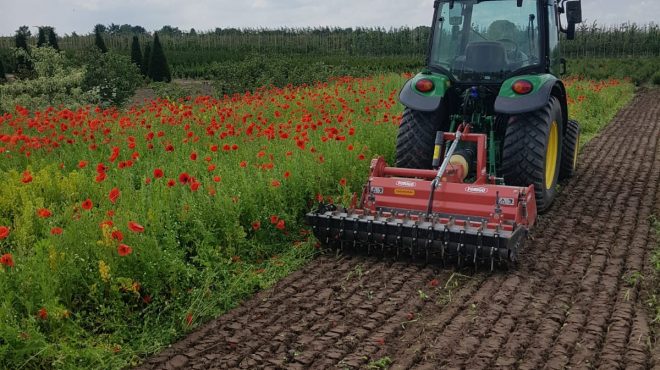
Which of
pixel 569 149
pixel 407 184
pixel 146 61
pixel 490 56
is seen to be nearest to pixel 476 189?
pixel 407 184

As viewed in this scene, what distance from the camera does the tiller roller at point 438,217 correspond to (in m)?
4.19

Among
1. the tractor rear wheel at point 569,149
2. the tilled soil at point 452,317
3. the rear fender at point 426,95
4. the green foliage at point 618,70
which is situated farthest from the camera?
the green foliage at point 618,70

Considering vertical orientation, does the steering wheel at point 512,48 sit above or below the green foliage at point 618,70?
above

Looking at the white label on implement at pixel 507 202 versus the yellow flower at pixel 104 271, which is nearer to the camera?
the yellow flower at pixel 104 271

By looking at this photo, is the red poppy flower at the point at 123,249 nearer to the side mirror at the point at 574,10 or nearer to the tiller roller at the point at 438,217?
the tiller roller at the point at 438,217

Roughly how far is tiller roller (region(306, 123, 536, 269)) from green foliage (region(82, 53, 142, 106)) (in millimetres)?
10935

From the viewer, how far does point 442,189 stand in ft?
15.3

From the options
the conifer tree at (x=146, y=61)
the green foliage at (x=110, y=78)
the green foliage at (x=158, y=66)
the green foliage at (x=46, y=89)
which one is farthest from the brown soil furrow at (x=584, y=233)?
the conifer tree at (x=146, y=61)

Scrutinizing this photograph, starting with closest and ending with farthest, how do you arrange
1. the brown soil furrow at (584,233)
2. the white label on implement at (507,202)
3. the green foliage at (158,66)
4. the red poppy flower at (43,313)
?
the red poppy flower at (43,313)
the brown soil furrow at (584,233)
the white label on implement at (507,202)
the green foliage at (158,66)

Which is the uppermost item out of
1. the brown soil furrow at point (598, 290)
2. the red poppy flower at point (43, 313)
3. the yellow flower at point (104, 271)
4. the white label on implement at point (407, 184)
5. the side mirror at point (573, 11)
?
the side mirror at point (573, 11)

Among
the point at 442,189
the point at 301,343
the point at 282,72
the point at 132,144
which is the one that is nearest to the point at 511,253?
the point at 442,189

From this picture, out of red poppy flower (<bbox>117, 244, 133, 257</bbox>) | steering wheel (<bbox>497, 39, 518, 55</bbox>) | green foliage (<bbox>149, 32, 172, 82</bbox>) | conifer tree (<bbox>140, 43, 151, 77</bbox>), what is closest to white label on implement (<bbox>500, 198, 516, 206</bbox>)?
steering wheel (<bbox>497, 39, 518, 55</bbox>)

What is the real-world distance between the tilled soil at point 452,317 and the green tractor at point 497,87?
0.76 m

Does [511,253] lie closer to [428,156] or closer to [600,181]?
[428,156]
